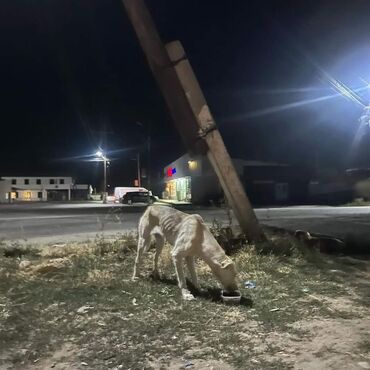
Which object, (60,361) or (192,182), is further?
(192,182)

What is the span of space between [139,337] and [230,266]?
193 centimetres

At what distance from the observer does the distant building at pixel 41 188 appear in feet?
320

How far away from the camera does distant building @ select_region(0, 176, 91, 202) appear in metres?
97.6

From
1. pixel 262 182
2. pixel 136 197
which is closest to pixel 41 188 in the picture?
pixel 136 197

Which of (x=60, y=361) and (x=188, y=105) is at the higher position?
(x=188, y=105)

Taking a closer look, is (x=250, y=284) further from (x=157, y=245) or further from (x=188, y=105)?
(x=188, y=105)

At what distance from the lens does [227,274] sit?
23.8 feet

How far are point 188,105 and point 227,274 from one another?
18.5 ft

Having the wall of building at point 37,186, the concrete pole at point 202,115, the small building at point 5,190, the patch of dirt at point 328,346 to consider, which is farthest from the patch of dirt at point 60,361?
the wall of building at point 37,186

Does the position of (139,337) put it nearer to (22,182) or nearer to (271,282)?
(271,282)

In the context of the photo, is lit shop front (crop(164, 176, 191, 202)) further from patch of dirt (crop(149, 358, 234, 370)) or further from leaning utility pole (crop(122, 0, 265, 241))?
patch of dirt (crop(149, 358, 234, 370))

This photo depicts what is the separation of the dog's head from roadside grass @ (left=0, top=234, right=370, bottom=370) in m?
0.26

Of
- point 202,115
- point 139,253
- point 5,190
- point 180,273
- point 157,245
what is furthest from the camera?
point 5,190

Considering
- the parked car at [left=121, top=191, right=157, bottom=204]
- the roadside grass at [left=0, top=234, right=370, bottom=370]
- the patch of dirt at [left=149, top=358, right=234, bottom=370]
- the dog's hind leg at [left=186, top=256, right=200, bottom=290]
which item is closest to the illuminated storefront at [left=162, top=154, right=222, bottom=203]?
the parked car at [left=121, top=191, right=157, bottom=204]
